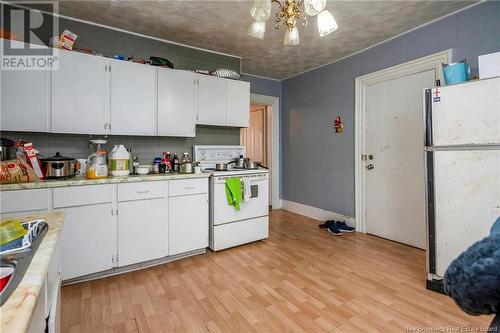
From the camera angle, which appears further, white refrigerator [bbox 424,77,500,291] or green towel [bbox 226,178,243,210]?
green towel [bbox 226,178,243,210]

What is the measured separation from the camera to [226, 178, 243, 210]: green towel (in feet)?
9.09

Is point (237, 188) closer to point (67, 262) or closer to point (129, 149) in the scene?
point (129, 149)

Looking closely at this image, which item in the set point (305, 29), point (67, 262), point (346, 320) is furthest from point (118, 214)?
point (305, 29)

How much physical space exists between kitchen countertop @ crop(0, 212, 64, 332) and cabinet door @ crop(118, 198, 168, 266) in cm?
152

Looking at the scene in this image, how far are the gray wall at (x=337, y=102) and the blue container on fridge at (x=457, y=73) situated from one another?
0.56 m

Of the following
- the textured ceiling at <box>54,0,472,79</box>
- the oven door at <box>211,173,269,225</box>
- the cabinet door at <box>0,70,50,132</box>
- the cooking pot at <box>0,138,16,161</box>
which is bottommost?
the oven door at <box>211,173,269,225</box>

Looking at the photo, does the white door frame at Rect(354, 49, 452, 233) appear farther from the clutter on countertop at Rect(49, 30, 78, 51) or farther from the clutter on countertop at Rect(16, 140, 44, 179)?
the clutter on countertop at Rect(16, 140, 44, 179)

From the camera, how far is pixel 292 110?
4.55m

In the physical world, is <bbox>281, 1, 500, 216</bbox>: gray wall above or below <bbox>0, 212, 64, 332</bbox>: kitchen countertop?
above

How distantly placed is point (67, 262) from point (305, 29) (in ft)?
10.6

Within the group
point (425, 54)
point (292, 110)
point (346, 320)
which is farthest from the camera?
point (292, 110)

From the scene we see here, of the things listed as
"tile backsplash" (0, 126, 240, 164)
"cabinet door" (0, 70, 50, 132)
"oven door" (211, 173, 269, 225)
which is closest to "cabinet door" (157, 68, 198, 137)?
"tile backsplash" (0, 126, 240, 164)

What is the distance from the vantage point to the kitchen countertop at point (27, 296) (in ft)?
1.44

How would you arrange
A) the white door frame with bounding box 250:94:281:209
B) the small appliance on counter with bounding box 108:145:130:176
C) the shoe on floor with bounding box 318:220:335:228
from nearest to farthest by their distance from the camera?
the small appliance on counter with bounding box 108:145:130:176
the shoe on floor with bounding box 318:220:335:228
the white door frame with bounding box 250:94:281:209
